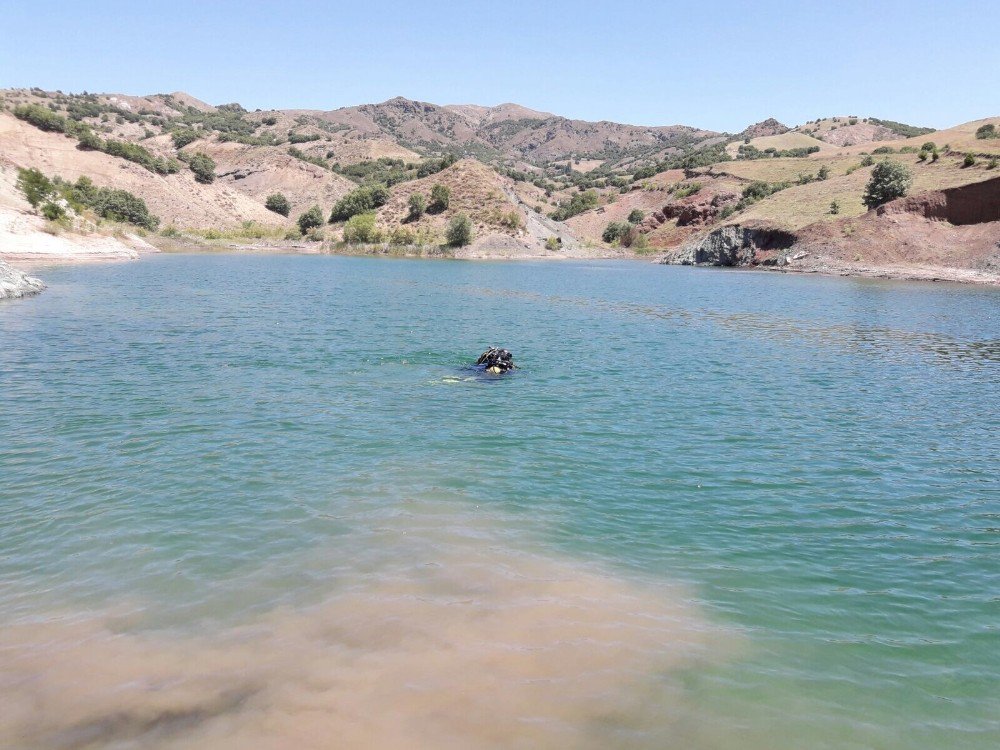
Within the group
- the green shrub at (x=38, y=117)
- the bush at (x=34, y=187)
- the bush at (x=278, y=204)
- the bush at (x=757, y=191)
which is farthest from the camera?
the bush at (x=278, y=204)

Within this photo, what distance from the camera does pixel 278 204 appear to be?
481 feet

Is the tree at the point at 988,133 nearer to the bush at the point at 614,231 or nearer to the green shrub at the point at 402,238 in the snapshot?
the bush at the point at 614,231

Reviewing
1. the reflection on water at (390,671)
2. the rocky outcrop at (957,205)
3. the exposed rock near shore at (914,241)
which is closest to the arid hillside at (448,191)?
the exposed rock near shore at (914,241)

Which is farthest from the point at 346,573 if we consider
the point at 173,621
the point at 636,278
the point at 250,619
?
the point at 636,278

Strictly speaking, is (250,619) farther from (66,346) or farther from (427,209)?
(427,209)

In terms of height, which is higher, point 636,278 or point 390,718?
point 636,278

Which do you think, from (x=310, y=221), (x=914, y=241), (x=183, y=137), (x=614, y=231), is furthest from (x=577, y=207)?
(x=183, y=137)

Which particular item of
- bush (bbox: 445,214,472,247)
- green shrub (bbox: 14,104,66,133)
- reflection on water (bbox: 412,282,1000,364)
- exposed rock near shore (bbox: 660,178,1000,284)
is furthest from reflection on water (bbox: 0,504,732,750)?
green shrub (bbox: 14,104,66,133)

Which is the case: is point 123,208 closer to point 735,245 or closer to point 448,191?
point 448,191

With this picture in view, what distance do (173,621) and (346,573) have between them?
2.05 meters

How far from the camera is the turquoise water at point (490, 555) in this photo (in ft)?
20.2

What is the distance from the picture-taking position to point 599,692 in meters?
6.44

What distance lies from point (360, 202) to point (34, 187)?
6396cm

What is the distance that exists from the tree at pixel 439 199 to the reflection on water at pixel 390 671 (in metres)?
121
